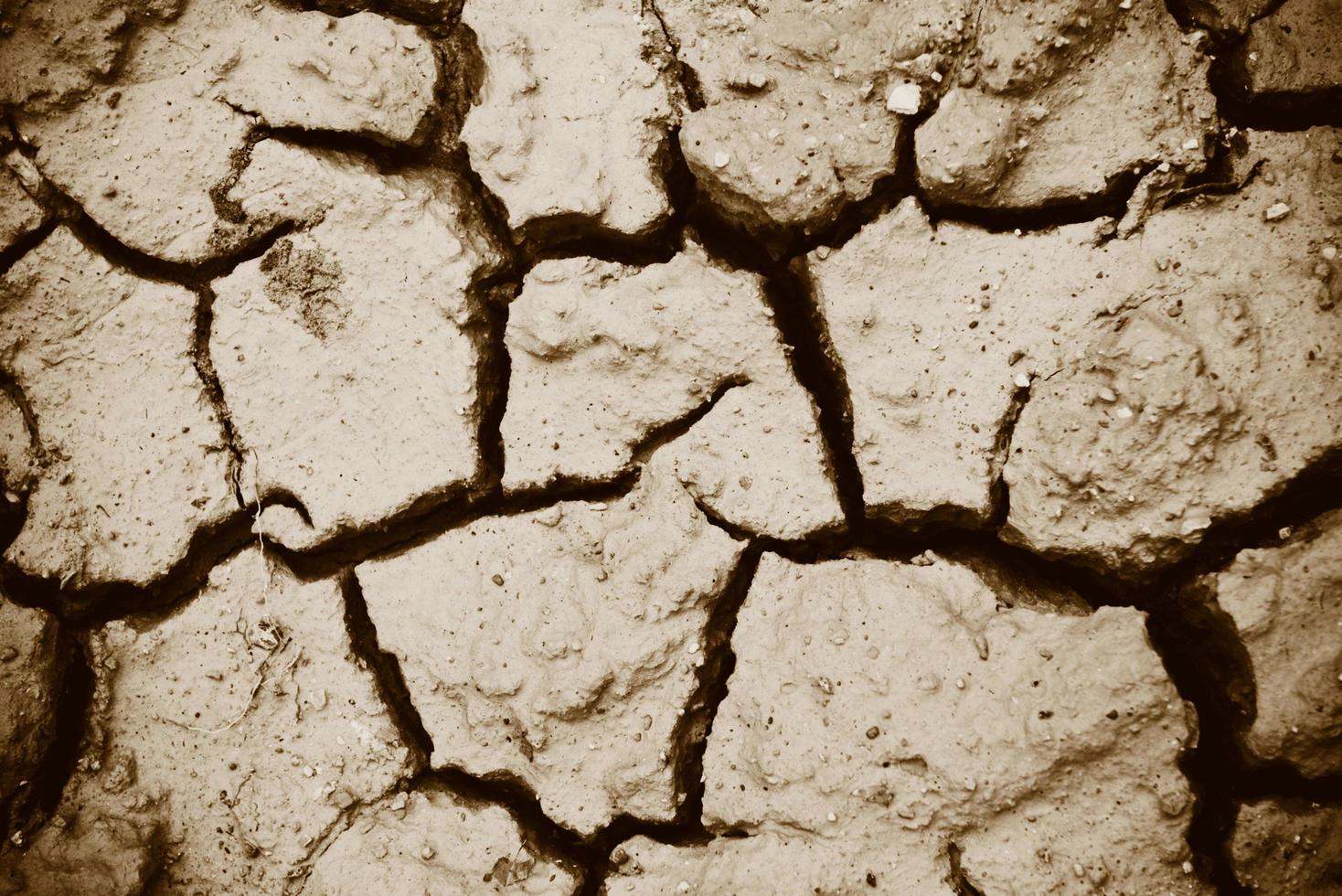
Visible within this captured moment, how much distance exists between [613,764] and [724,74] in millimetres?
1126

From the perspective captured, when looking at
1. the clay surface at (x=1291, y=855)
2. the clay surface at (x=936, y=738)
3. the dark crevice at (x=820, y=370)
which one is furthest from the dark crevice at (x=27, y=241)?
the clay surface at (x=1291, y=855)

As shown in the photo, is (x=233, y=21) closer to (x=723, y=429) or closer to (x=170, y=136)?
(x=170, y=136)

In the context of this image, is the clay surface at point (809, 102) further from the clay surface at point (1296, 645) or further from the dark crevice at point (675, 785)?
the clay surface at point (1296, 645)

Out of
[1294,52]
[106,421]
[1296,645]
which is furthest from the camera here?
[106,421]

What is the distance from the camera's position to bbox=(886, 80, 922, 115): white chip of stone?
4.25ft

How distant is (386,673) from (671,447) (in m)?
0.61

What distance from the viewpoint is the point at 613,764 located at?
4.19 feet

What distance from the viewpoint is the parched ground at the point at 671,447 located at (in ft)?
3.83

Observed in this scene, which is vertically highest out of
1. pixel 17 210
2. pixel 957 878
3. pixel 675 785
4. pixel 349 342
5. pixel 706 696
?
pixel 17 210

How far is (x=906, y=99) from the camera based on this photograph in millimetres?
1298

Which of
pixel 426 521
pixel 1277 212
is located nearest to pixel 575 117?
pixel 426 521

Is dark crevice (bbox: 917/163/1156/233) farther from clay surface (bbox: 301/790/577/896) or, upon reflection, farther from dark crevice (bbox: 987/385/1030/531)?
clay surface (bbox: 301/790/577/896)

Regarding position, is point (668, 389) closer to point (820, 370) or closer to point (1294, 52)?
point (820, 370)

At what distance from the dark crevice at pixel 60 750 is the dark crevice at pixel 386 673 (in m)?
0.47
